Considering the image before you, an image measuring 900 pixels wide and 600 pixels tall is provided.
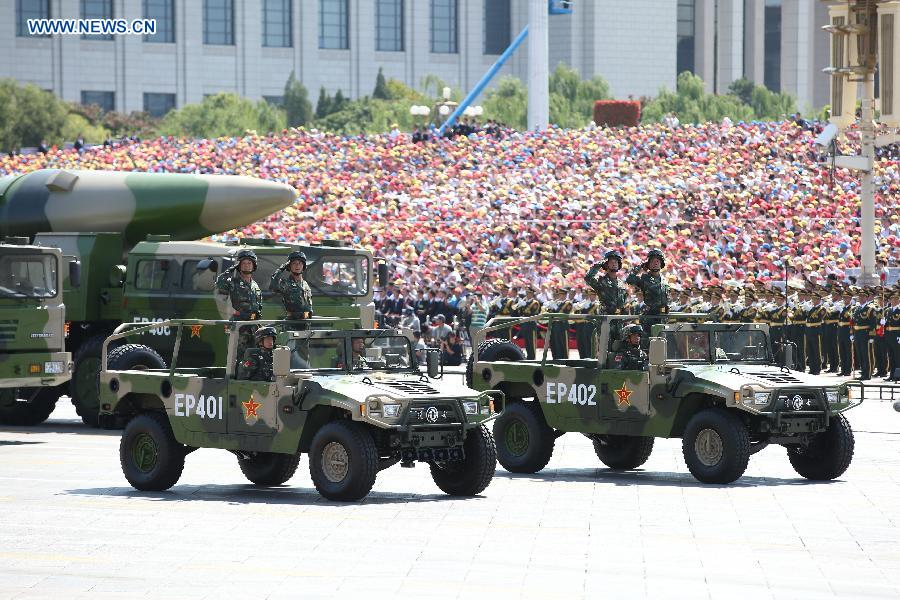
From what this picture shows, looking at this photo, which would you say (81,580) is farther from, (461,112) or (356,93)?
(356,93)

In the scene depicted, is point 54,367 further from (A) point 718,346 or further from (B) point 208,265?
(A) point 718,346

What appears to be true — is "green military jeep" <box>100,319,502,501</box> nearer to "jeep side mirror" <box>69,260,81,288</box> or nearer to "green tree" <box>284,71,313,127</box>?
"jeep side mirror" <box>69,260,81,288</box>

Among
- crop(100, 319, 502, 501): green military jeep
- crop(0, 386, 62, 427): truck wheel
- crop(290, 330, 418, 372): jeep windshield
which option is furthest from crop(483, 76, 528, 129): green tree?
crop(290, 330, 418, 372): jeep windshield

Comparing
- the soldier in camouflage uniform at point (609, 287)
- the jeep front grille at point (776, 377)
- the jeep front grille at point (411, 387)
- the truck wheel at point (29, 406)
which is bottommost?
the truck wheel at point (29, 406)

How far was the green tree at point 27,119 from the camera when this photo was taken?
93.1m

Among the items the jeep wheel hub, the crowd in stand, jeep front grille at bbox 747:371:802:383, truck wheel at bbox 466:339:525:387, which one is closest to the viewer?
the jeep wheel hub

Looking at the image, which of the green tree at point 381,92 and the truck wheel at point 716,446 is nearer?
the truck wheel at point 716,446

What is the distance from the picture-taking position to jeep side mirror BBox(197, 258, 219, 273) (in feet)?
74.1

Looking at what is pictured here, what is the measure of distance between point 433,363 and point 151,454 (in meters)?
2.75

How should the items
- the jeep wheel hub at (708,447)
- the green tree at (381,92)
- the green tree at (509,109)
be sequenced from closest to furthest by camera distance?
the jeep wheel hub at (708,447) < the green tree at (509,109) < the green tree at (381,92)

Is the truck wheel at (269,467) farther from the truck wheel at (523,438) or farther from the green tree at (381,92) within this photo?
the green tree at (381,92)

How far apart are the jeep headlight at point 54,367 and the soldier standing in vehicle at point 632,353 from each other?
27.0ft

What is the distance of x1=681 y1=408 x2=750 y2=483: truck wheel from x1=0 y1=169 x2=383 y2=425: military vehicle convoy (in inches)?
307

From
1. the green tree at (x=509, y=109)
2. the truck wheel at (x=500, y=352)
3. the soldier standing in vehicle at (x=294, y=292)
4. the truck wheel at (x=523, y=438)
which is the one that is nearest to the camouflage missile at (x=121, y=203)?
the truck wheel at (x=500, y=352)
